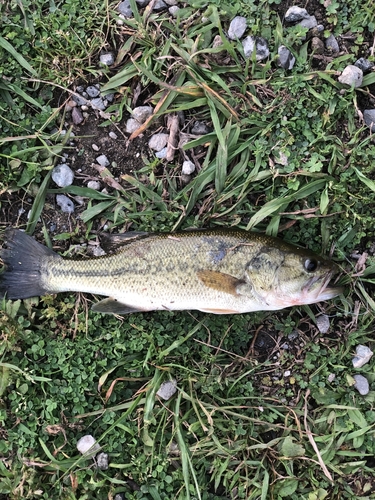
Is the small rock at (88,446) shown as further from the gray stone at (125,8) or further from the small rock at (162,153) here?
the gray stone at (125,8)

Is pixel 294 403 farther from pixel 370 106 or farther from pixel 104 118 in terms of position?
pixel 104 118

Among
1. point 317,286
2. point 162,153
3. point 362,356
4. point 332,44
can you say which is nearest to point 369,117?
point 332,44

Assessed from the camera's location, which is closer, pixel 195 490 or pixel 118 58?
pixel 195 490

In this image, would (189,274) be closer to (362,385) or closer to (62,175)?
(62,175)

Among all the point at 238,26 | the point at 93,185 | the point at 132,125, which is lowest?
the point at 93,185

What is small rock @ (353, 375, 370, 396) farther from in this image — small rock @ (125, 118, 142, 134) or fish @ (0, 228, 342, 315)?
small rock @ (125, 118, 142, 134)

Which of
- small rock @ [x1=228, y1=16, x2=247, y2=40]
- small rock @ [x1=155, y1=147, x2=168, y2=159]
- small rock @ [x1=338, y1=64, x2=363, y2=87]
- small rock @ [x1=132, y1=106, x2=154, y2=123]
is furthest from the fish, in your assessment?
small rock @ [x1=228, y1=16, x2=247, y2=40]

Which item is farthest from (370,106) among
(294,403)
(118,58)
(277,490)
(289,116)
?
(277,490)
